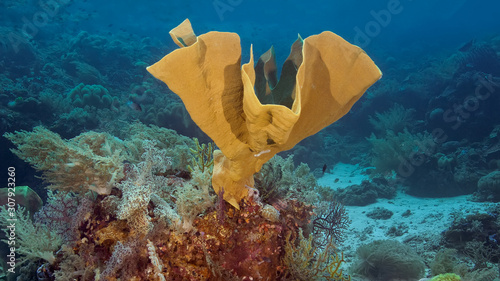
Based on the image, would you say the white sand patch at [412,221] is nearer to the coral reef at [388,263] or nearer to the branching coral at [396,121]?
the coral reef at [388,263]

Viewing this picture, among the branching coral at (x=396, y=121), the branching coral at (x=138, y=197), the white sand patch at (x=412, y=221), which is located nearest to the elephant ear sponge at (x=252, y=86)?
the branching coral at (x=138, y=197)

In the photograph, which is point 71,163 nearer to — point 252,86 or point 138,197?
point 138,197

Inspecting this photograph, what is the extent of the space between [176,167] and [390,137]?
1038 centimetres

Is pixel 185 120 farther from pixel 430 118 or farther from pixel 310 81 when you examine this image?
pixel 430 118

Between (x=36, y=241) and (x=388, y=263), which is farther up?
(x=388, y=263)

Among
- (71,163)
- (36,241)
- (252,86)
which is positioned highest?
(252,86)

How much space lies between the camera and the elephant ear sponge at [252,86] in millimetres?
1378

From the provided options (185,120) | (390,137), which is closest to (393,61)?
(390,137)

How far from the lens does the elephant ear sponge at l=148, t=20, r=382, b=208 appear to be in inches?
54.2

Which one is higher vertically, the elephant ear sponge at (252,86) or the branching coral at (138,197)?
the elephant ear sponge at (252,86)

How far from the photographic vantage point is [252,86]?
1363 mm

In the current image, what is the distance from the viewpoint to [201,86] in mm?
1531

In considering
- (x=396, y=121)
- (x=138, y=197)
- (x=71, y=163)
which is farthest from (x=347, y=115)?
(x=71, y=163)

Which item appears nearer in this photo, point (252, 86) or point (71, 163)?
point (252, 86)
